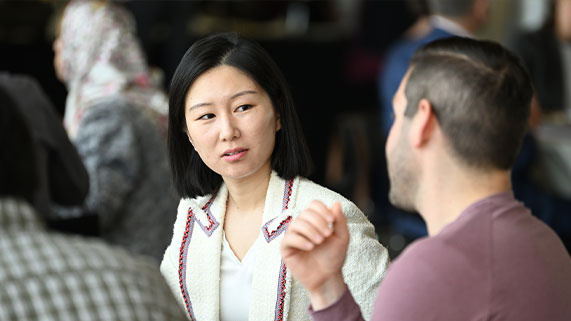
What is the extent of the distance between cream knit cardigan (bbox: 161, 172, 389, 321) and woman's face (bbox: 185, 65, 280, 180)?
0.28ft

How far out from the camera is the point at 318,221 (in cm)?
130

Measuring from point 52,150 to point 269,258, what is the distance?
1336mm

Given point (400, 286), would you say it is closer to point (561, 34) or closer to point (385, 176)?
point (385, 176)

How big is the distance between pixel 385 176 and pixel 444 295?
3186 millimetres

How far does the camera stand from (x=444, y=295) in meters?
1.22

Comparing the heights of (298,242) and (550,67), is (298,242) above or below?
above

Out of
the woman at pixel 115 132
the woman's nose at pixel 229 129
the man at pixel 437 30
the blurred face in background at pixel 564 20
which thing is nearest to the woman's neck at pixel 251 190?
the woman's nose at pixel 229 129

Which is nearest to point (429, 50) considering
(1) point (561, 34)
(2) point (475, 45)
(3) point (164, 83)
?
(2) point (475, 45)

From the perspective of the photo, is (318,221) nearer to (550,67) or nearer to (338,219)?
(338,219)

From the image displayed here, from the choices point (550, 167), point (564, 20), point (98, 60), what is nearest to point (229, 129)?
point (98, 60)

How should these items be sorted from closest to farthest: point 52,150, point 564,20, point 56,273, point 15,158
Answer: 1. point 56,273
2. point 15,158
3. point 52,150
4. point 564,20

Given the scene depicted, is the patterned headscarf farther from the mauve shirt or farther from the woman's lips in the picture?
the mauve shirt

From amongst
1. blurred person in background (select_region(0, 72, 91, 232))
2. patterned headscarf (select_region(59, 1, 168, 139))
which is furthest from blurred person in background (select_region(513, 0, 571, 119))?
blurred person in background (select_region(0, 72, 91, 232))

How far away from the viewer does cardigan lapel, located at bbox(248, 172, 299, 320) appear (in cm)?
154
